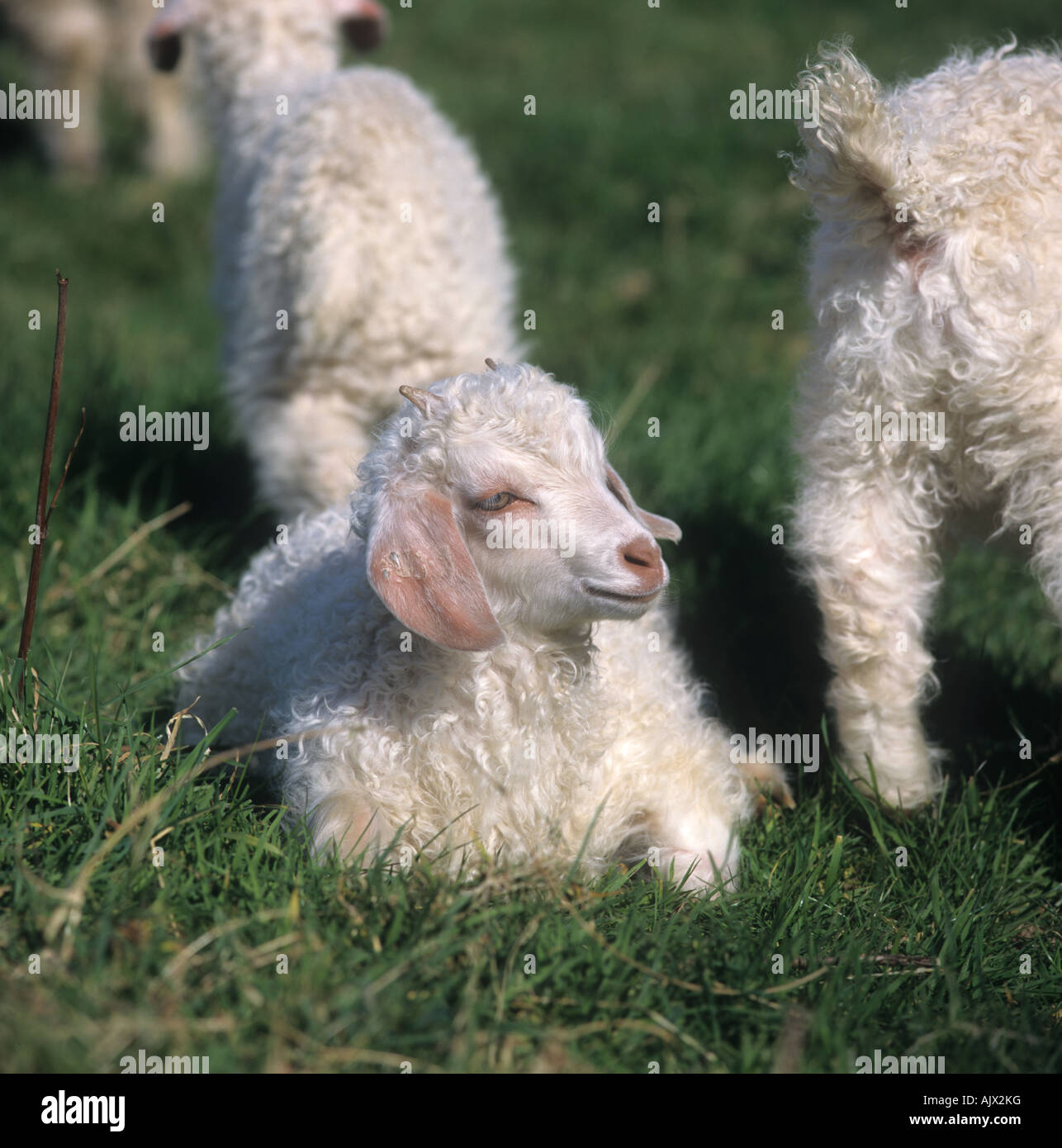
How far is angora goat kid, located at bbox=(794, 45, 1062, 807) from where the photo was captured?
8.25 feet

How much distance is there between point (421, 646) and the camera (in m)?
2.57

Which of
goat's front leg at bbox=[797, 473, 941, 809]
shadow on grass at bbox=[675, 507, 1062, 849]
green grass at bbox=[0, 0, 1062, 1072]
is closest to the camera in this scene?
green grass at bbox=[0, 0, 1062, 1072]

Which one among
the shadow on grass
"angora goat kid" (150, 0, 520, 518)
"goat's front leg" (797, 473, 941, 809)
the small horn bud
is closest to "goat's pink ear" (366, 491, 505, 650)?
the small horn bud

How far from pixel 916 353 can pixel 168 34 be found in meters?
3.35

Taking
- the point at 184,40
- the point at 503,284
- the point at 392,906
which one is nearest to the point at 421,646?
the point at 392,906

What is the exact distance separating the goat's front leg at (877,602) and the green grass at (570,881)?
165mm

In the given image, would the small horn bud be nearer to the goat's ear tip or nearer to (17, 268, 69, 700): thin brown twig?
(17, 268, 69, 700): thin brown twig

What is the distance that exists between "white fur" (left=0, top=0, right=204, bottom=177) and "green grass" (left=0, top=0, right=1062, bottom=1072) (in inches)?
62.3

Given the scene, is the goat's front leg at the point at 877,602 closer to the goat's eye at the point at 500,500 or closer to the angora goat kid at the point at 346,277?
the goat's eye at the point at 500,500

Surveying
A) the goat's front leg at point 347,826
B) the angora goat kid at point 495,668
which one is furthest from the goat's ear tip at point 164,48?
the goat's front leg at point 347,826

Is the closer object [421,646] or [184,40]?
[421,646]
